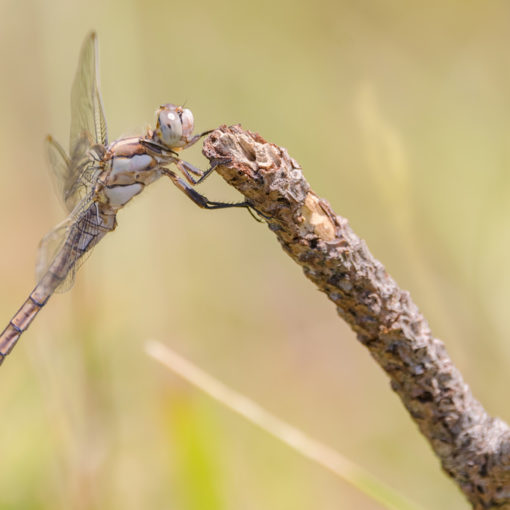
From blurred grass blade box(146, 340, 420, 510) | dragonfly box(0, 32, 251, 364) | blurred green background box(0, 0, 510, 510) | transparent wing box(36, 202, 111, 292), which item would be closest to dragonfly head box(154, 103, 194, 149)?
dragonfly box(0, 32, 251, 364)

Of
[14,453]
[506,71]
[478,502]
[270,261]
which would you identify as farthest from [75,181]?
[506,71]

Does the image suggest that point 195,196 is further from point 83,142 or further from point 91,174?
point 83,142

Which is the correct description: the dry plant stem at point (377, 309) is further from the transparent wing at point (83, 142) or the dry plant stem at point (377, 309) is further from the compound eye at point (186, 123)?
the transparent wing at point (83, 142)

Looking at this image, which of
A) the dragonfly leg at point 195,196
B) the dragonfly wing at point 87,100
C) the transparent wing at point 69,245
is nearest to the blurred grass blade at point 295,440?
the dragonfly leg at point 195,196

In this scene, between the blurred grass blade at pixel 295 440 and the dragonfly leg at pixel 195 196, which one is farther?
the dragonfly leg at pixel 195 196

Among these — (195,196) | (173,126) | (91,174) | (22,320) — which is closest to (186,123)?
(173,126)

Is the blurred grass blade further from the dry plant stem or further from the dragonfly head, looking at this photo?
the dragonfly head

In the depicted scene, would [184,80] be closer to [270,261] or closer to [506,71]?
[270,261]
